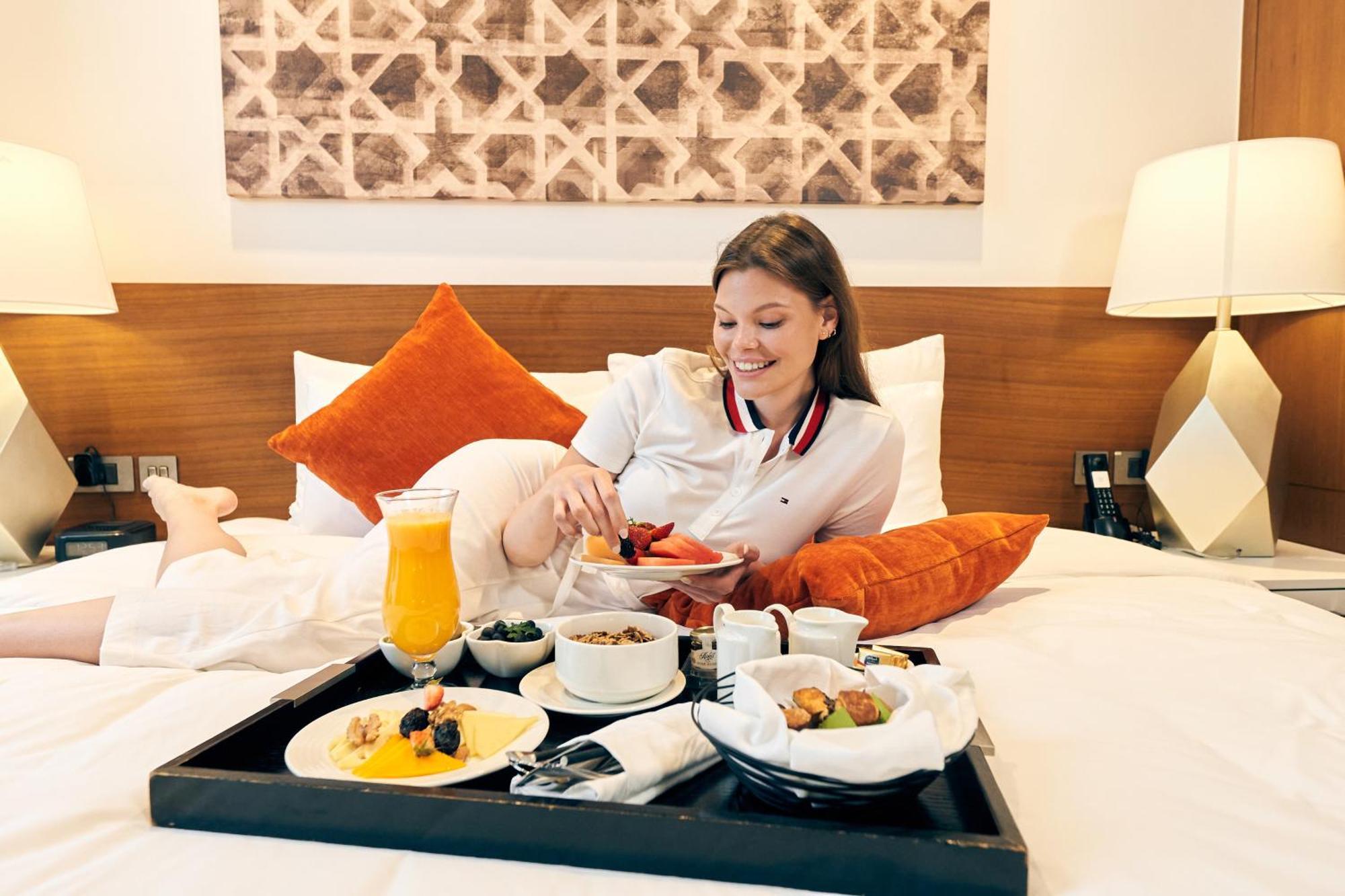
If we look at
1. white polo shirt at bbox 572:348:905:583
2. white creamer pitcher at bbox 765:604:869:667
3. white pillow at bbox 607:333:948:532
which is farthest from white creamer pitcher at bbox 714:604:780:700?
white pillow at bbox 607:333:948:532

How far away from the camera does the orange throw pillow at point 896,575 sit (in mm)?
1304

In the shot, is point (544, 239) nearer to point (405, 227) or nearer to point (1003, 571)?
point (405, 227)

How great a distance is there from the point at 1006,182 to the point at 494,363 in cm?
171

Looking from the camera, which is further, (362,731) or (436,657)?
→ (436,657)

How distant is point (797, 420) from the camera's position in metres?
1.65

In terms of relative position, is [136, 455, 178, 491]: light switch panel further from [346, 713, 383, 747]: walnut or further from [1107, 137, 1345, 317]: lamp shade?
[1107, 137, 1345, 317]: lamp shade

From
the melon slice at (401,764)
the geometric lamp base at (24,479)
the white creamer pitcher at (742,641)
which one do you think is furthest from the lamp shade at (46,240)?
the white creamer pitcher at (742,641)

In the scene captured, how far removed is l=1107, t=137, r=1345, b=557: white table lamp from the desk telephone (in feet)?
0.47

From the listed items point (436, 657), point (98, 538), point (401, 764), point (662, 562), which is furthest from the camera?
point (98, 538)

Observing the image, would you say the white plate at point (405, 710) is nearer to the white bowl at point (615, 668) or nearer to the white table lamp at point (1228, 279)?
the white bowl at point (615, 668)

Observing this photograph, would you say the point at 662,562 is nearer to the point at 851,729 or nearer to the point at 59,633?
the point at 851,729

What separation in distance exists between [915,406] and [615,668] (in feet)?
5.10

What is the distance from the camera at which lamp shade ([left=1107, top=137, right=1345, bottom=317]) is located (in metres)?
2.04

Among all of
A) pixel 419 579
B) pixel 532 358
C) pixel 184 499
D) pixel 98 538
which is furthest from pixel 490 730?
pixel 98 538
